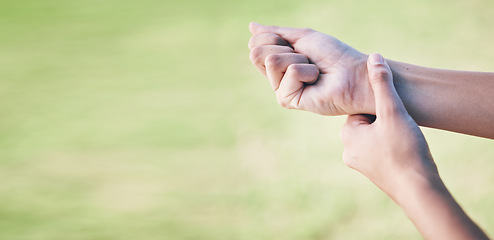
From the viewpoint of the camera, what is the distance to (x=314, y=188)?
192 centimetres

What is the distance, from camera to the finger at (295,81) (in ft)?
3.29

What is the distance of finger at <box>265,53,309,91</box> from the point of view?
1.00m

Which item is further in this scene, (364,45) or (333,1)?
(333,1)

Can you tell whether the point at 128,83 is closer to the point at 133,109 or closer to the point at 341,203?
the point at 133,109

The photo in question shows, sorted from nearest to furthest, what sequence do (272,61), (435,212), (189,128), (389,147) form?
(435,212) < (389,147) < (272,61) < (189,128)

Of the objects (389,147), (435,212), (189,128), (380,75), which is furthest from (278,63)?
(189,128)

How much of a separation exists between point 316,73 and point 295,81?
7 centimetres

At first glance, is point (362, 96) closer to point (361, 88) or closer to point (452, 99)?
point (361, 88)

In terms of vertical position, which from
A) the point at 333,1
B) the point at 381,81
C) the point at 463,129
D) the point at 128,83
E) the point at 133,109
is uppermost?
the point at 333,1

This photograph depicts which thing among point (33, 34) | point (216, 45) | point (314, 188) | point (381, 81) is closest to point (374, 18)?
point (216, 45)

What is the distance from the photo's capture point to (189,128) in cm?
222

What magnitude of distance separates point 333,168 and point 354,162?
1157 millimetres

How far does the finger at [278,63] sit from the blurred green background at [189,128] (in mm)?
956

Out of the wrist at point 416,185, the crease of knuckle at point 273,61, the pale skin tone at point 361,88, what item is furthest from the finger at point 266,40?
the wrist at point 416,185
